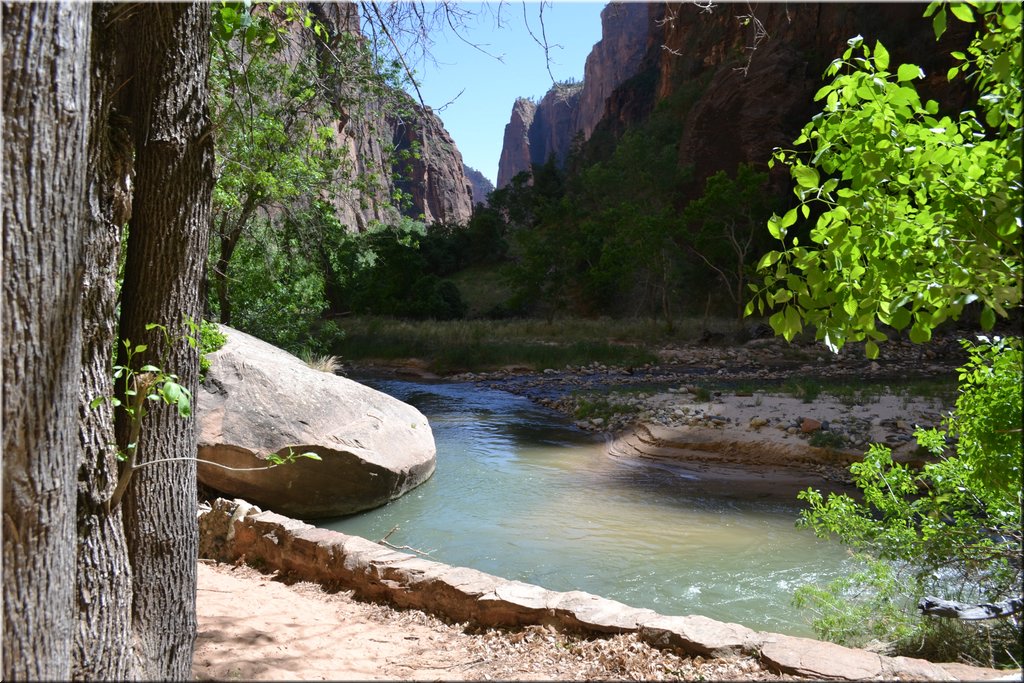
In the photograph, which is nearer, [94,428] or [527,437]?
[94,428]

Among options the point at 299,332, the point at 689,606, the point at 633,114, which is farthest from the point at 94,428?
the point at 633,114

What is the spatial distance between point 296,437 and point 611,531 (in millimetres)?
3306

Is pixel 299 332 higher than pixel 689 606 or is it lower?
higher

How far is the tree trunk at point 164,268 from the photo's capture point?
2.81 m

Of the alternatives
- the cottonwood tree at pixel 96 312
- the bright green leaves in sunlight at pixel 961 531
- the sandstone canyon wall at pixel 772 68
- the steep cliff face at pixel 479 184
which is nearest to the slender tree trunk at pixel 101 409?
the cottonwood tree at pixel 96 312

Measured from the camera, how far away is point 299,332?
49.3 ft

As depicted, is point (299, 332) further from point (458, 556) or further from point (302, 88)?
point (458, 556)

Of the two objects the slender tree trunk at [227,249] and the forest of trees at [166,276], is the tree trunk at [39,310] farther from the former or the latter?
the slender tree trunk at [227,249]

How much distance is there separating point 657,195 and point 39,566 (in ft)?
123

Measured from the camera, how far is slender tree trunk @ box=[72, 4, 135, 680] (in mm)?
2500

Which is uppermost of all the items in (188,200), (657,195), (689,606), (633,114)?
(633,114)

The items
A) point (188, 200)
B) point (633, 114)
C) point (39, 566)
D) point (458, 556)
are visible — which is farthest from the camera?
point (633, 114)

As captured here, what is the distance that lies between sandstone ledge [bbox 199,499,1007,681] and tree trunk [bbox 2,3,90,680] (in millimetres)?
2572

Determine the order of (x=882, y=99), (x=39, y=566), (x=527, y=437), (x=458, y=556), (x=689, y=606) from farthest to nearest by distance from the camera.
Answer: (x=527, y=437), (x=458, y=556), (x=689, y=606), (x=882, y=99), (x=39, y=566)
